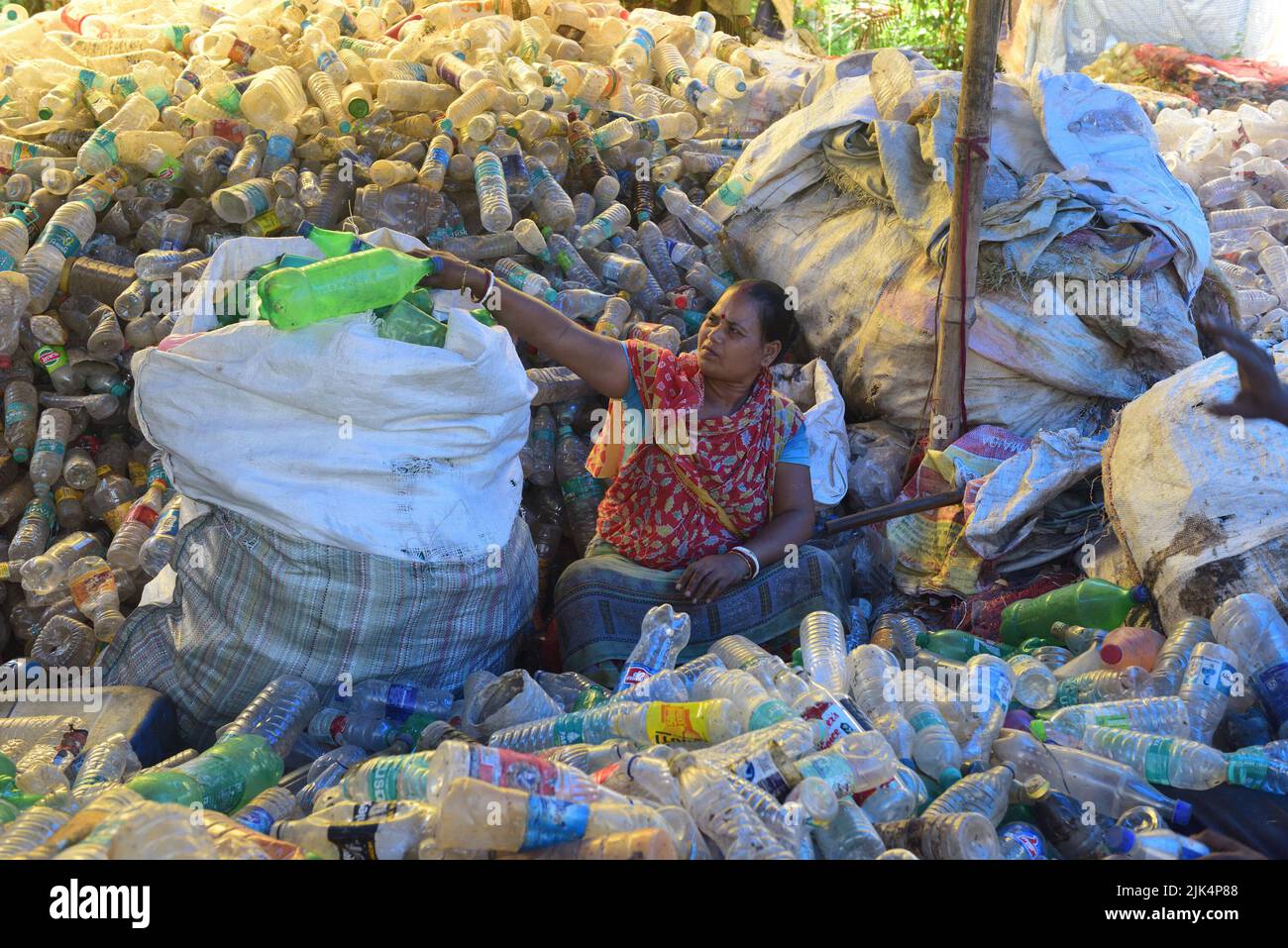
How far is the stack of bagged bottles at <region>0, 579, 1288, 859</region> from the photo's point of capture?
192 cm

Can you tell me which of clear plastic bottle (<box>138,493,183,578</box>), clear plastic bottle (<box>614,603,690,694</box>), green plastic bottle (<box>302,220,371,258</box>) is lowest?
clear plastic bottle (<box>138,493,183,578</box>)

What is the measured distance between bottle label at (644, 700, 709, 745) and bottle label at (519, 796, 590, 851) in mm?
622

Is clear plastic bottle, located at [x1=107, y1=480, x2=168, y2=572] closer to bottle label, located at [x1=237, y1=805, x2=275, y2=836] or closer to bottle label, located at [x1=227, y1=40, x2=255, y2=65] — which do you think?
bottle label, located at [x1=237, y1=805, x2=275, y2=836]

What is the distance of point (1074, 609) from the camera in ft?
11.1

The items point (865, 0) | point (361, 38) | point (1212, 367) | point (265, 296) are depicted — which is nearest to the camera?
point (265, 296)

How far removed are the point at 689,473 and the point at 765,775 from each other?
148 centimetres

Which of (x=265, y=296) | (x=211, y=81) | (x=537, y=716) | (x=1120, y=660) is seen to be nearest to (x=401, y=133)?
(x=211, y=81)

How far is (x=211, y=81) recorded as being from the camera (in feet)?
17.1

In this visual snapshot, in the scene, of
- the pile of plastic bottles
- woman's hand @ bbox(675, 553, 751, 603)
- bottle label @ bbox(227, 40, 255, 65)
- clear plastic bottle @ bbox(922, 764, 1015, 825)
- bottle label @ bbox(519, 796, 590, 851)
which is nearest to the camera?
bottle label @ bbox(519, 796, 590, 851)

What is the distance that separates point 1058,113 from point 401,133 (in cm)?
269

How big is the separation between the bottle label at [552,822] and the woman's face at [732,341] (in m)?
1.88

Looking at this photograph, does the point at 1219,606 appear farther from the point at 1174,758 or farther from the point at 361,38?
the point at 361,38

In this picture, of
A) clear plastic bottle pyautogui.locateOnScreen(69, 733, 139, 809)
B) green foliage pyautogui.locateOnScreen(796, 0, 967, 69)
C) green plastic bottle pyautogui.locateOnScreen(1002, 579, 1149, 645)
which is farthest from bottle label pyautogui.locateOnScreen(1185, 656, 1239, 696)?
green foliage pyautogui.locateOnScreen(796, 0, 967, 69)

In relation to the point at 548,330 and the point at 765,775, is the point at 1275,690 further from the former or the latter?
the point at 548,330
